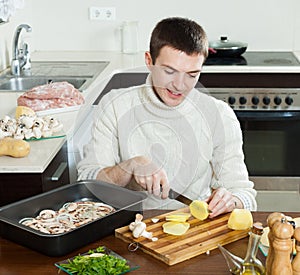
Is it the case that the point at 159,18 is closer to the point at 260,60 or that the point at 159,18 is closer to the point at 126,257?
the point at 260,60

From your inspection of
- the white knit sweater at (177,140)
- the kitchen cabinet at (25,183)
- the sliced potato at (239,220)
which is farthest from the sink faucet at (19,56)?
the sliced potato at (239,220)

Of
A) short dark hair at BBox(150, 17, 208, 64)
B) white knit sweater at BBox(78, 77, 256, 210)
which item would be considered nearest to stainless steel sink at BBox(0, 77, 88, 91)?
white knit sweater at BBox(78, 77, 256, 210)

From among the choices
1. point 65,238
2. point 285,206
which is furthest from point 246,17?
point 65,238

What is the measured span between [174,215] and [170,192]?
0.47 ft

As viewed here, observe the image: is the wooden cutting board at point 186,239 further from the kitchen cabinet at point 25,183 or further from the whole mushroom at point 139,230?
the kitchen cabinet at point 25,183

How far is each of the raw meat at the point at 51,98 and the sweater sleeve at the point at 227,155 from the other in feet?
2.54

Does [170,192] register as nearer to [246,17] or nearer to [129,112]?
[129,112]

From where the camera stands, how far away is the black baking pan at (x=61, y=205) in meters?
1.39

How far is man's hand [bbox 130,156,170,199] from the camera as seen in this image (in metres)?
1.65

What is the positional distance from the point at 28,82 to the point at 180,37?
1.51m

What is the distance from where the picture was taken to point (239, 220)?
1520 millimetres

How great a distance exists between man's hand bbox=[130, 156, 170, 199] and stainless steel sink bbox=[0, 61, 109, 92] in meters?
1.23

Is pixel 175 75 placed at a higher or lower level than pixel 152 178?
higher

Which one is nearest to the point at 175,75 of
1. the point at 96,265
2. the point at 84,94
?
the point at 96,265
